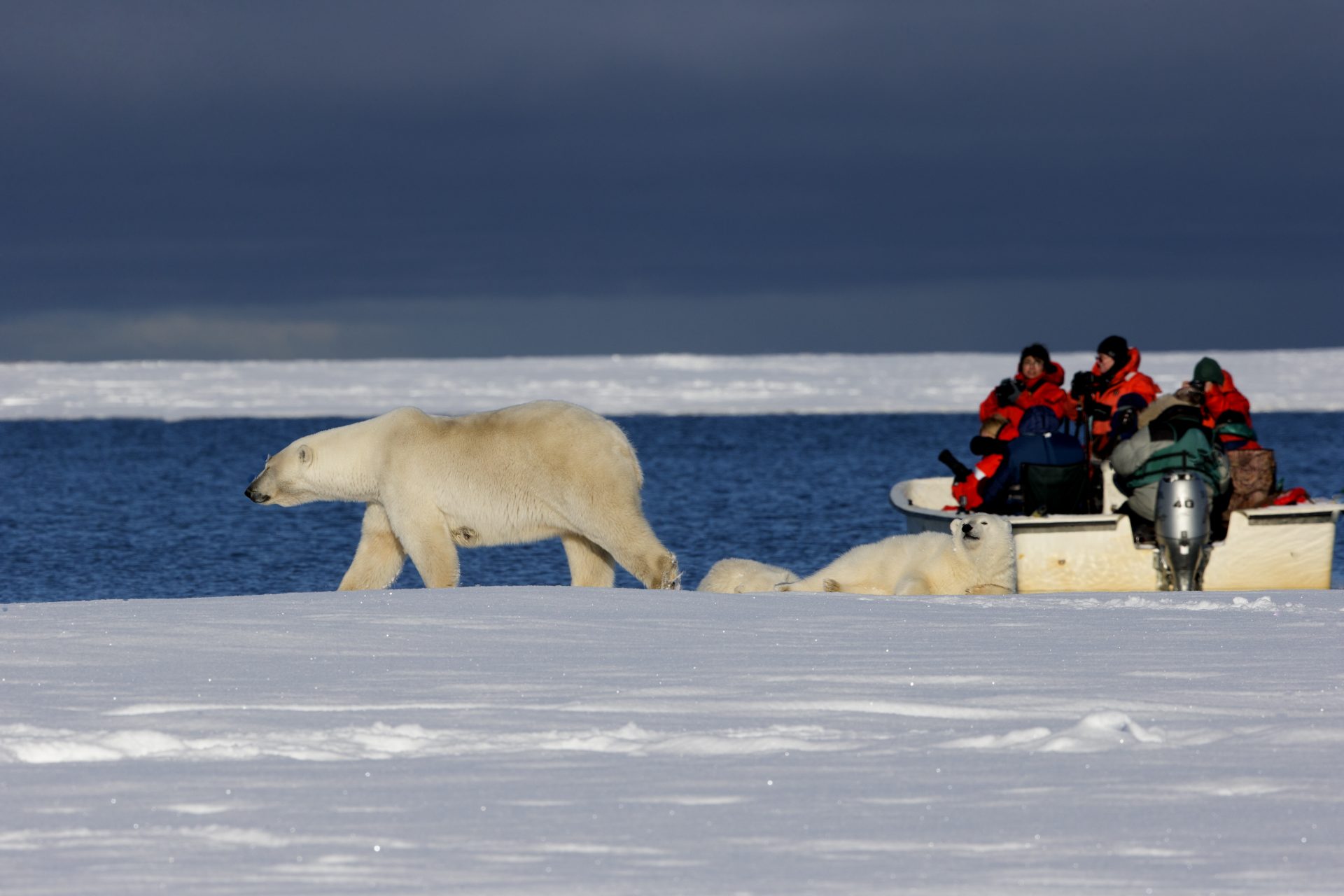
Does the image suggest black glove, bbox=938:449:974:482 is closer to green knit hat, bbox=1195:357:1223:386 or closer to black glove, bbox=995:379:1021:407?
black glove, bbox=995:379:1021:407

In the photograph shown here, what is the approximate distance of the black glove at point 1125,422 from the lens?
913cm

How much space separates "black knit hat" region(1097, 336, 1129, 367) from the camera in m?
9.90

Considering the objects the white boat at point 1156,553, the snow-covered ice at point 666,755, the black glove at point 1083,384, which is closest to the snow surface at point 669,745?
the snow-covered ice at point 666,755

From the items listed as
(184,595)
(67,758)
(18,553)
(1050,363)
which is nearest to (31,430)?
(18,553)

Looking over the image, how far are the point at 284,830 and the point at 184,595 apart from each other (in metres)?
8.92

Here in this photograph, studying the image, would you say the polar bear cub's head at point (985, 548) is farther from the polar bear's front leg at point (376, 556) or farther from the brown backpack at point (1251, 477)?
the polar bear's front leg at point (376, 556)

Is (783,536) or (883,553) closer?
(883,553)

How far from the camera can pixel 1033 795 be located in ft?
11.5

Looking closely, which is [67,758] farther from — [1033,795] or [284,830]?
[1033,795]

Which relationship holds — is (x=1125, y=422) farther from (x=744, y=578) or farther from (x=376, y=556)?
(x=376, y=556)

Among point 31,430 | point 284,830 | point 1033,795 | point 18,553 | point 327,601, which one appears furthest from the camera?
point 31,430

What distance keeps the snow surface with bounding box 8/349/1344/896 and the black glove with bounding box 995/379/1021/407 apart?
293 centimetres

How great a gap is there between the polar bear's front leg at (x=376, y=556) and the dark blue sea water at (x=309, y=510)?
295 cm

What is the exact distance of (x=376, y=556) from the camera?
8656 mm
